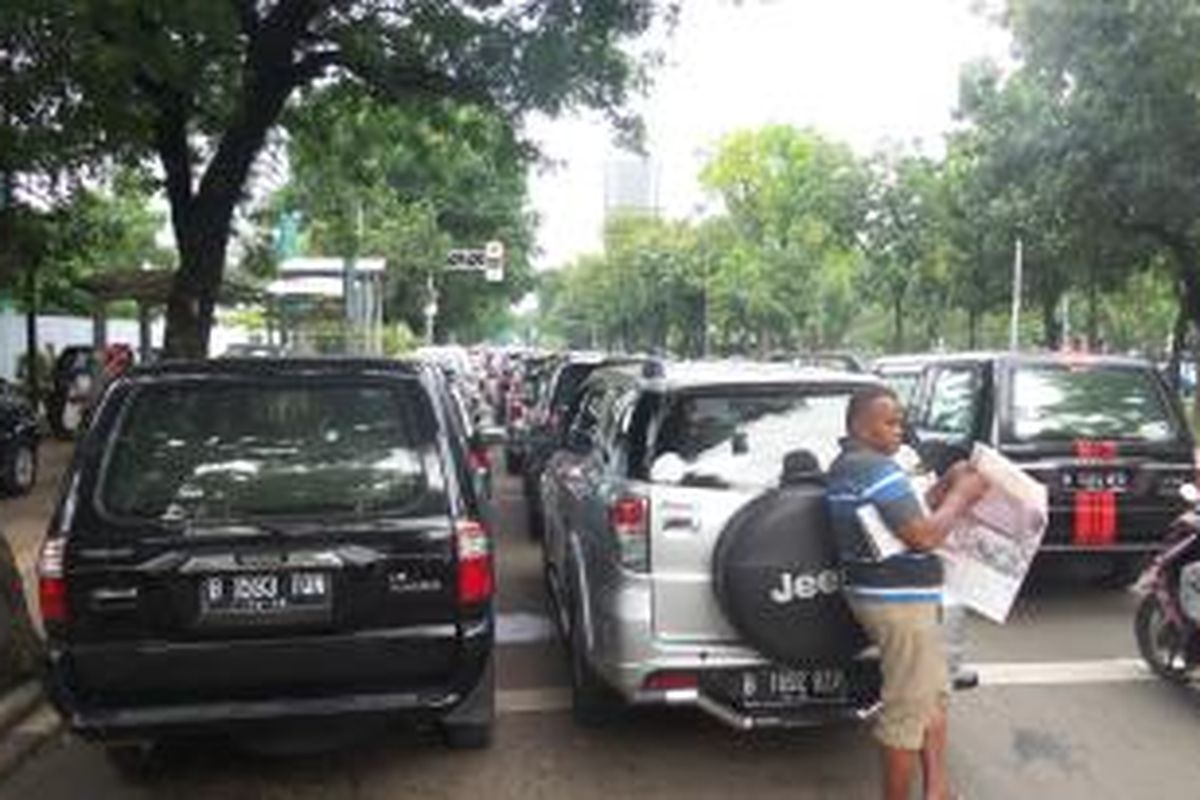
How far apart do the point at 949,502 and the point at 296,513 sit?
2473mm

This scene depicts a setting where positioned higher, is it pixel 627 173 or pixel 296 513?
pixel 627 173

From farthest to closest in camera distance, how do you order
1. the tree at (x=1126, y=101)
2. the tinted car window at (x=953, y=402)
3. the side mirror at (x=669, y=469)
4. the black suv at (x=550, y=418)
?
the tree at (x=1126, y=101) < the black suv at (x=550, y=418) < the tinted car window at (x=953, y=402) < the side mirror at (x=669, y=469)

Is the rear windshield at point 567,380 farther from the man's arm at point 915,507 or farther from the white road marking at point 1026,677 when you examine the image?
the man's arm at point 915,507

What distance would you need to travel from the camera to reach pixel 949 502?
5.98 m

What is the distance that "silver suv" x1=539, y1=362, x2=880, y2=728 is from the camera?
6668 millimetres

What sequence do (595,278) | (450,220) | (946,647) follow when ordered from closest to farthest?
(946,647), (450,220), (595,278)

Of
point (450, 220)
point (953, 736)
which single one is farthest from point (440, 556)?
point (450, 220)

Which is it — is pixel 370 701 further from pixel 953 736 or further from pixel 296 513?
pixel 953 736

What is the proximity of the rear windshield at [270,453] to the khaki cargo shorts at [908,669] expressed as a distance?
182cm

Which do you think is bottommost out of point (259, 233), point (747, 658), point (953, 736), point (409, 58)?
point (953, 736)

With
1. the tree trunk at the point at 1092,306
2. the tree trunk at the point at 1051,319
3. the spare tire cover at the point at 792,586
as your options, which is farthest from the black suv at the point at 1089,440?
the tree trunk at the point at 1051,319

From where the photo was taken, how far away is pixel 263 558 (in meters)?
6.44

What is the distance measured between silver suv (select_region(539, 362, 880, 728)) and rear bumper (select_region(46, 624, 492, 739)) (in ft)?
3.40

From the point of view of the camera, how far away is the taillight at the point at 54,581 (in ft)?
21.1
